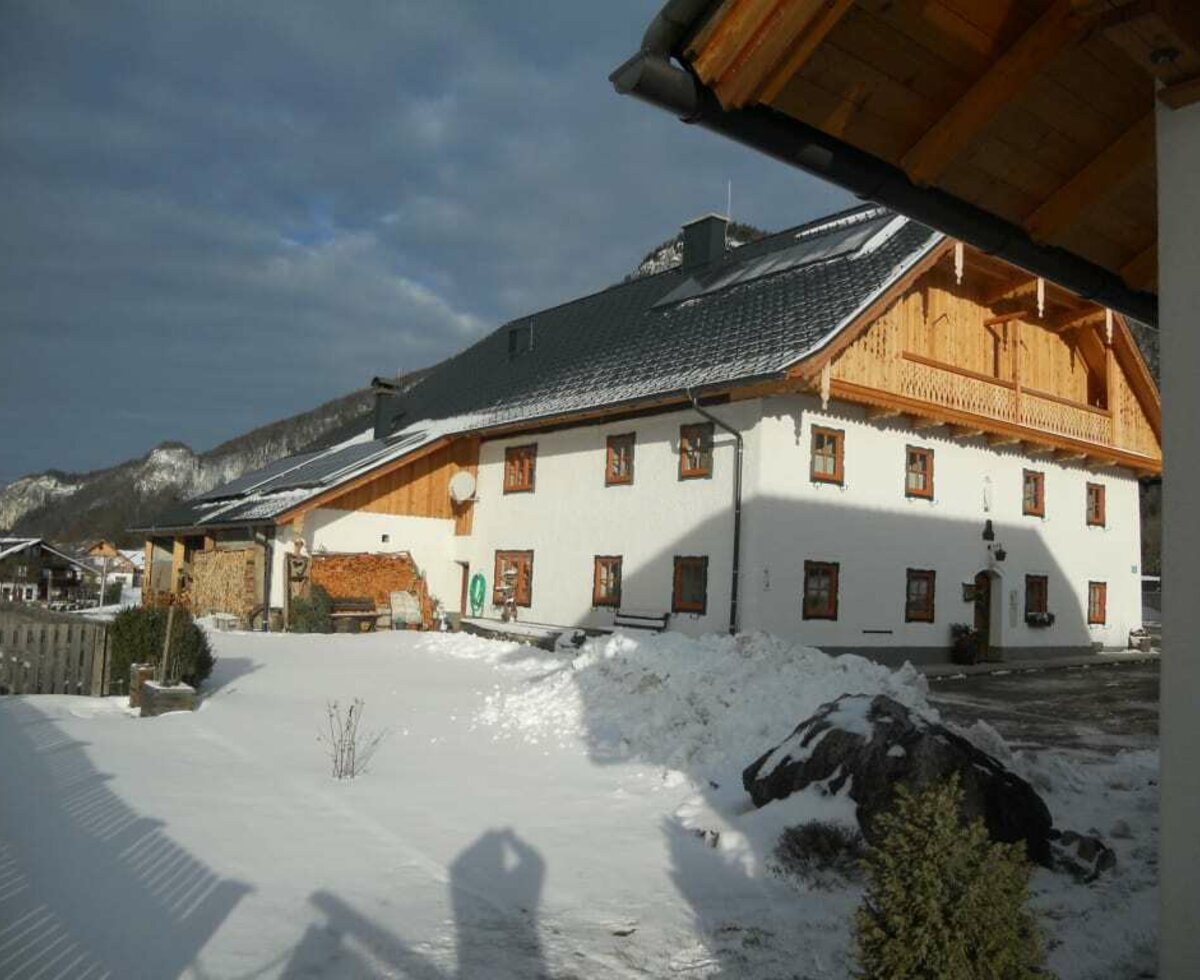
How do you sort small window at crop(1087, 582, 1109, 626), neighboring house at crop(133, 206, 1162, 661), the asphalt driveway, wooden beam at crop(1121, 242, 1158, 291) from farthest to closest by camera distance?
small window at crop(1087, 582, 1109, 626) < neighboring house at crop(133, 206, 1162, 661) < the asphalt driveway < wooden beam at crop(1121, 242, 1158, 291)

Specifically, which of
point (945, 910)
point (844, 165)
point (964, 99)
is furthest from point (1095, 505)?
point (945, 910)

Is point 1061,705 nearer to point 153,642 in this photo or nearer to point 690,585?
point 690,585

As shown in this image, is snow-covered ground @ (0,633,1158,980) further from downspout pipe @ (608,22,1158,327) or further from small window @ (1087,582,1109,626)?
small window @ (1087,582,1109,626)

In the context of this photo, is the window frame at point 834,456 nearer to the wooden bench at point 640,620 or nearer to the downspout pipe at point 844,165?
the wooden bench at point 640,620

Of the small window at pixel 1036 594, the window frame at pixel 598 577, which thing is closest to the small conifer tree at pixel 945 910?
the window frame at pixel 598 577

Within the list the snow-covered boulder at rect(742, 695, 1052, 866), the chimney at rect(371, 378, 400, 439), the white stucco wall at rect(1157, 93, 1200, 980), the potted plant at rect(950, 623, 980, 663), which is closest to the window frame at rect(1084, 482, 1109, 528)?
the potted plant at rect(950, 623, 980, 663)

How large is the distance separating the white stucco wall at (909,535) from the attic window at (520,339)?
43.2ft

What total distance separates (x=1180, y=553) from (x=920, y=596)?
1891 cm

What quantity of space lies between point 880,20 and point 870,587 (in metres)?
17.3

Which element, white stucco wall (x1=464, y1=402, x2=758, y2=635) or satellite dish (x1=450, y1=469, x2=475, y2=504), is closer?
white stucco wall (x1=464, y1=402, x2=758, y2=635)

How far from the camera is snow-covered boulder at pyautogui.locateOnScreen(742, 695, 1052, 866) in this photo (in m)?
6.27

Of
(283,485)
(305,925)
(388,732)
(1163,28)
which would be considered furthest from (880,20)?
(283,485)

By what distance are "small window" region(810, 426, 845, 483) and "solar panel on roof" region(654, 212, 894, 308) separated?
4.49m

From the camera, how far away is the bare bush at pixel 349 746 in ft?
27.6
